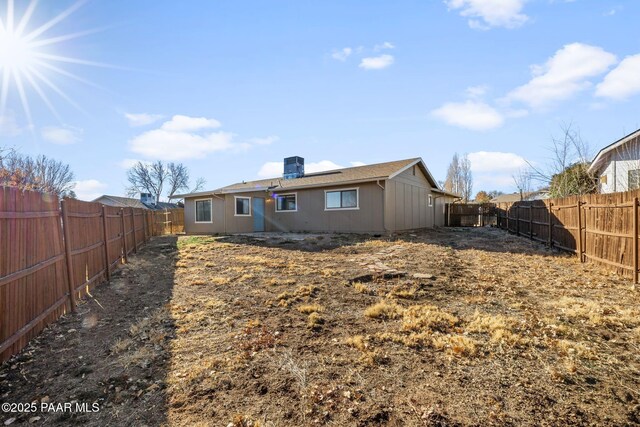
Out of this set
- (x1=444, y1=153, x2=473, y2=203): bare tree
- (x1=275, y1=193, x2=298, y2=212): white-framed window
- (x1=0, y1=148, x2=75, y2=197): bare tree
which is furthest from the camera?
(x1=444, y1=153, x2=473, y2=203): bare tree

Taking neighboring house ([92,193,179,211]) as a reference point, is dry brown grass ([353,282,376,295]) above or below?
below

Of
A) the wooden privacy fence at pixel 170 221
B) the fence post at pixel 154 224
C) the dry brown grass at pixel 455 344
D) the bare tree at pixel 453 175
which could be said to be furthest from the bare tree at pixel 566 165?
the bare tree at pixel 453 175

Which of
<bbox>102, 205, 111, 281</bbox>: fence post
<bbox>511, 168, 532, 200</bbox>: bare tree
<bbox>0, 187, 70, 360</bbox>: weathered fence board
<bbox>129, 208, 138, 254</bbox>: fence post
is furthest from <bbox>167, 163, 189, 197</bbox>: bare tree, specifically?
<bbox>0, 187, 70, 360</bbox>: weathered fence board

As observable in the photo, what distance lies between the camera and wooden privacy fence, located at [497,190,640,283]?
555 cm

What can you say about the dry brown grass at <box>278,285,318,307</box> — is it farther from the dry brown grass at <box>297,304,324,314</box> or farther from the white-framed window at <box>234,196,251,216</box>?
the white-framed window at <box>234,196,251,216</box>

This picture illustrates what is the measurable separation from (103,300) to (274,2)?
7.70 m

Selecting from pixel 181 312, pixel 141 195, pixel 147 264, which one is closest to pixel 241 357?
pixel 181 312

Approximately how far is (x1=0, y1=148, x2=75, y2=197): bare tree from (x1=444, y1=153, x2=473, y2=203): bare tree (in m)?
40.6

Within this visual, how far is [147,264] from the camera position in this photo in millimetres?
8484

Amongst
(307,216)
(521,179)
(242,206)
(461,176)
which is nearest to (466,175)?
(461,176)

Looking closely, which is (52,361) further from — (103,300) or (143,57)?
(143,57)

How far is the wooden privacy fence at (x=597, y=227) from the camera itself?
218 inches

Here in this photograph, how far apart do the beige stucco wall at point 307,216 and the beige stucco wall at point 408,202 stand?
0.58 metres

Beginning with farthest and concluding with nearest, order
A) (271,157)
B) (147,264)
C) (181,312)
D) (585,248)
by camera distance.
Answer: (271,157)
(147,264)
(585,248)
(181,312)
